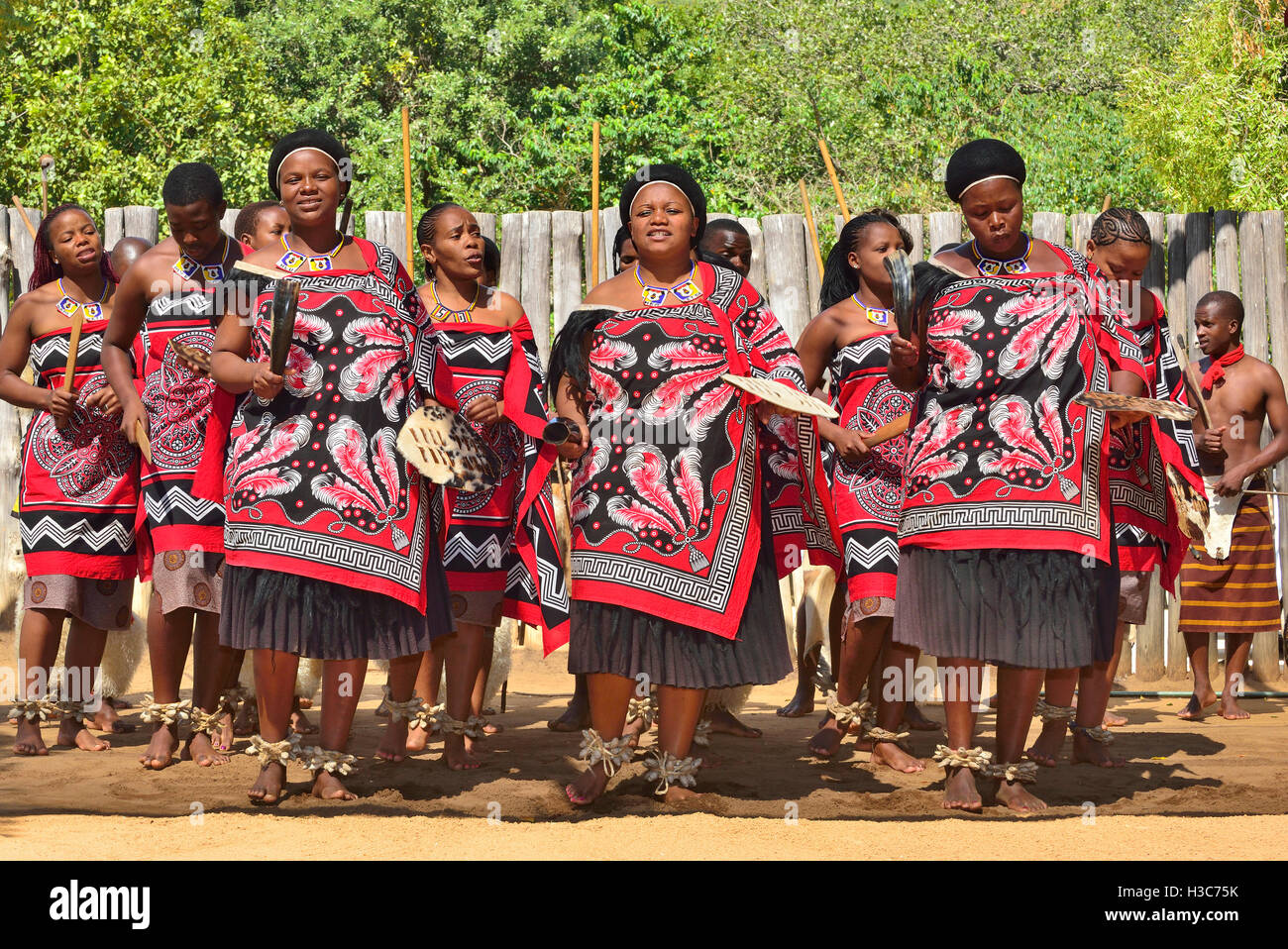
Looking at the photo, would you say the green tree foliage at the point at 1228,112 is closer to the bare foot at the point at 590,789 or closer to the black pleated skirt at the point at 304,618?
the bare foot at the point at 590,789

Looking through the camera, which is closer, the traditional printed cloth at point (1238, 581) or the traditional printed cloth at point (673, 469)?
the traditional printed cloth at point (673, 469)

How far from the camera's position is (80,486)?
251 inches

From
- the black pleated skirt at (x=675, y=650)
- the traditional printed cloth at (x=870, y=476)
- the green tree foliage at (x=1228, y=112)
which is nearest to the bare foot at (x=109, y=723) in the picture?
the black pleated skirt at (x=675, y=650)

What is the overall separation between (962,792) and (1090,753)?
1.33 metres

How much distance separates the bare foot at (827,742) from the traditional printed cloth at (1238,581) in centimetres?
305

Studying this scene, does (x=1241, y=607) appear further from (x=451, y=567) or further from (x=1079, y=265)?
(x=451, y=567)

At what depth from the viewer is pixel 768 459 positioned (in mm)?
6230

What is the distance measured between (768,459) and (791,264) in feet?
10.6

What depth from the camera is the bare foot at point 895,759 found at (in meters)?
5.95

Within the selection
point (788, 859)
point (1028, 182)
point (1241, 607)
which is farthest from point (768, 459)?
point (1028, 182)

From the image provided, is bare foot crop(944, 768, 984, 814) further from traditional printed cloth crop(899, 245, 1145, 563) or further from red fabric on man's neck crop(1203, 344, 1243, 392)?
red fabric on man's neck crop(1203, 344, 1243, 392)

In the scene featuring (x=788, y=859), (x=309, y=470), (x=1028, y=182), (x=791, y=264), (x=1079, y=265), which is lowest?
(x=788, y=859)

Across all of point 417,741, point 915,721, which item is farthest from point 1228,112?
point 417,741

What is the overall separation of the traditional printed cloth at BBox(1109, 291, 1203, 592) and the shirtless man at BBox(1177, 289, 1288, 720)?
5.13 ft
